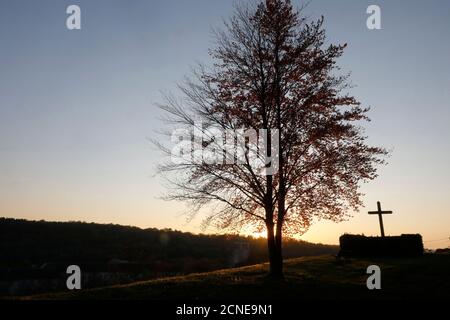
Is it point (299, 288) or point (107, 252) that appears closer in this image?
point (299, 288)

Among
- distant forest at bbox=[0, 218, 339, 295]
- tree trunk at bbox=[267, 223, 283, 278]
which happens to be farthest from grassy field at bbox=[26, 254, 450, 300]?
distant forest at bbox=[0, 218, 339, 295]

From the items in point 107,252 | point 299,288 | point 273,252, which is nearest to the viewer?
point 299,288

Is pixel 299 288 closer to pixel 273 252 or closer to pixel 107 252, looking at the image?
pixel 273 252

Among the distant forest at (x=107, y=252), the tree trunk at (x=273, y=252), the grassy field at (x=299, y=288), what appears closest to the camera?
the grassy field at (x=299, y=288)

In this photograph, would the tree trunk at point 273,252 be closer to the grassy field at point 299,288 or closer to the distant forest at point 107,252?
the grassy field at point 299,288

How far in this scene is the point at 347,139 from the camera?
22.2m

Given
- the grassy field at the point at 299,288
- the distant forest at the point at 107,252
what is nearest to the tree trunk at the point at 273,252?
the grassy field at the point at 299,288

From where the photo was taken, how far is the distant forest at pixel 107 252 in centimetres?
5893

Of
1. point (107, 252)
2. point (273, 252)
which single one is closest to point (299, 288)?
point (273, 252)

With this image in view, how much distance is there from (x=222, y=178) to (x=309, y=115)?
5.17 m

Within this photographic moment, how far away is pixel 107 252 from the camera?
82.9m

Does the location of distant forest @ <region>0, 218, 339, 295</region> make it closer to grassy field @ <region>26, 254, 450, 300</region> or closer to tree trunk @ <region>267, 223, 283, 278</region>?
grassy field @ <region>26, 254, 450, 300</region>

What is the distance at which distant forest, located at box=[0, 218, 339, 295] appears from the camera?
193 ft
